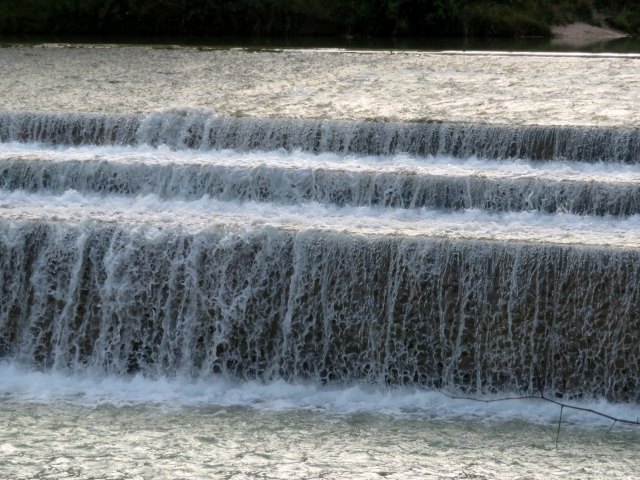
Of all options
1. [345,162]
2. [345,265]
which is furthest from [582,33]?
[345,265]

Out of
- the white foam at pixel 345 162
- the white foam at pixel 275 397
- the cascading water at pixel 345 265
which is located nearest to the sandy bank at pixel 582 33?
the white foam at pixel 345 162

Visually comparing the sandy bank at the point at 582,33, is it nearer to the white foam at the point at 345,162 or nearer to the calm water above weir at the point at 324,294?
the calm water above weir at the point at 324,294

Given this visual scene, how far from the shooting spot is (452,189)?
28.2ft

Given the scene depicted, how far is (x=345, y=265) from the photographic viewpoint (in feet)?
24.5

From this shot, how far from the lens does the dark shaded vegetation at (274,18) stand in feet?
71.6

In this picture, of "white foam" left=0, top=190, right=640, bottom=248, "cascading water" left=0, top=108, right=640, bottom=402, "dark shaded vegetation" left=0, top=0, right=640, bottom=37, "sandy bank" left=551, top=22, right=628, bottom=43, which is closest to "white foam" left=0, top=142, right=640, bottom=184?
"cascading water" left=0, top=108, right=640, bottom=402

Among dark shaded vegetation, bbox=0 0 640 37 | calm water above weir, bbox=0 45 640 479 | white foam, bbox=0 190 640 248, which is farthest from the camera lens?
dark shaded vegetation, bbox=0 0 640 37

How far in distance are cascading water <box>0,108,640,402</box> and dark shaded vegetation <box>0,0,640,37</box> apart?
41.7 feet

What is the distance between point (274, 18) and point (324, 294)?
50.5 ft

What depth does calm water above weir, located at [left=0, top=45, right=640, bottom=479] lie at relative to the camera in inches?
252

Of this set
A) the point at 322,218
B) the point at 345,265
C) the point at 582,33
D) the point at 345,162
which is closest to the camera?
the point at 345,265

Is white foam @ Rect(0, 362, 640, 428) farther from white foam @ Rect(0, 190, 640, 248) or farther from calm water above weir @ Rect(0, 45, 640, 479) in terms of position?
white foam @ Rect(0, 190, 640, 248)

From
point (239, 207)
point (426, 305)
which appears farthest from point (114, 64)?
point (426, 305)

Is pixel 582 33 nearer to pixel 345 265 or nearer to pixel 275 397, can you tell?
pixel 345 265
